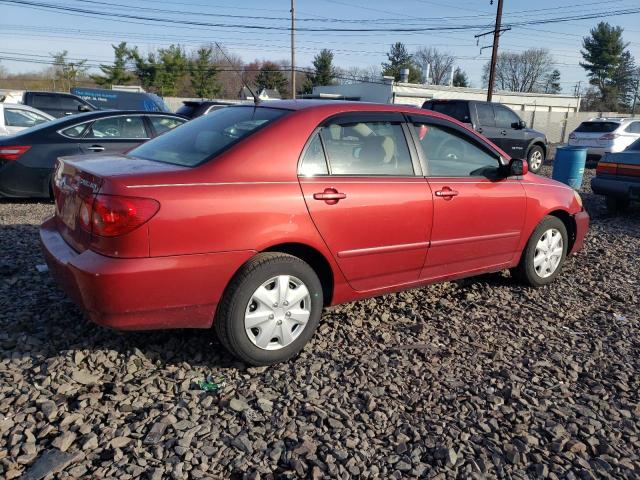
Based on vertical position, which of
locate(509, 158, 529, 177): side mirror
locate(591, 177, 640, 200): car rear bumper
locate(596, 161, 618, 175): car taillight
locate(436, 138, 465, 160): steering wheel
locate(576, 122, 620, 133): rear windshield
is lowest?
locate(591, 177, 640, 200): car rear bumper

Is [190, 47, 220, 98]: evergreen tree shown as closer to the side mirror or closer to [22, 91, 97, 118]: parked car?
[22, 91, 97, 118]: parked car

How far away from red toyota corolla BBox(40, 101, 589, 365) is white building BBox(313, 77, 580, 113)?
33.2 metres

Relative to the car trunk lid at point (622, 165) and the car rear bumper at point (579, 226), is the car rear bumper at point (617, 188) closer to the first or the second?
the car trunk lid at point (622, 165)

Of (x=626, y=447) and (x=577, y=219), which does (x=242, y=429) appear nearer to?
(x=626, y=447)

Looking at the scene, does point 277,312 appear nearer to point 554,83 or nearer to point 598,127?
point 598,127

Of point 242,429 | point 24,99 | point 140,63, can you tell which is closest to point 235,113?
point 242,429

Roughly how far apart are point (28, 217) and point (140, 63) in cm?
5389

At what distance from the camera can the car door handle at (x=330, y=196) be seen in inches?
127

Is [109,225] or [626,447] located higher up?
[109,225]

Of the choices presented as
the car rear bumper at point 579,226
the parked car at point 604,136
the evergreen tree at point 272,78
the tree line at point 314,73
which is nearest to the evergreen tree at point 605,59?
the tree line at point 314,73

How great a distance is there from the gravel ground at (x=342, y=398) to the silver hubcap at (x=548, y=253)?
0.61m

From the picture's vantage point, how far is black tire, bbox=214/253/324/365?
298 cm

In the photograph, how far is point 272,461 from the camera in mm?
2393

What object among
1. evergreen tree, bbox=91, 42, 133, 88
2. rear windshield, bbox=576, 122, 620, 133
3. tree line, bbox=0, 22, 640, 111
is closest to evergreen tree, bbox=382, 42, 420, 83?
tree line, bbox=0, 22, 640, 111
